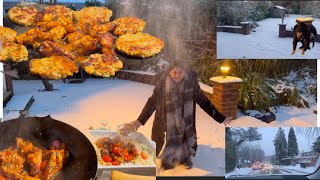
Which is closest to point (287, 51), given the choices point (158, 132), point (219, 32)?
point (219, 32)

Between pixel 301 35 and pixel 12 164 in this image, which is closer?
pixel 12 164

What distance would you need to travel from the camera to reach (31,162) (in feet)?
12.1

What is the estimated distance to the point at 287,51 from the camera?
13.2ft

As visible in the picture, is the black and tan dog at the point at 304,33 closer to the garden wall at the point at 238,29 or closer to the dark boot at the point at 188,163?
the garden wall at the point at 238,29

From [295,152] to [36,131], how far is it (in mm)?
2158

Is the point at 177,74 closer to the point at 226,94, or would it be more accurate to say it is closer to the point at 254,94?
the point at 226,94

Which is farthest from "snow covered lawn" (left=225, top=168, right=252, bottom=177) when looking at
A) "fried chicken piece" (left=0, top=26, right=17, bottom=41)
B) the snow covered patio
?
"fried chicken piece" (left=0, top=26, right=17, bottom=41)

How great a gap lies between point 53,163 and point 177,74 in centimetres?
119

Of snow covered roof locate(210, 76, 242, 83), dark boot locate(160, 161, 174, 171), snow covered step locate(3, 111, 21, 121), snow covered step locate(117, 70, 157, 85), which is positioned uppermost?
snow covered step locate(117, 70, 157, 85)

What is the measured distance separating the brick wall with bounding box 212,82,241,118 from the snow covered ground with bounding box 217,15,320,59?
0.24 meters

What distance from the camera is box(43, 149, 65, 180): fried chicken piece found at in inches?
145

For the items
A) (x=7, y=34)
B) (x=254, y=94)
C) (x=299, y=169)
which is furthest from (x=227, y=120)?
(x=7, y=34)

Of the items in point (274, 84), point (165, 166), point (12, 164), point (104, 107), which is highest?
point (274, 84)

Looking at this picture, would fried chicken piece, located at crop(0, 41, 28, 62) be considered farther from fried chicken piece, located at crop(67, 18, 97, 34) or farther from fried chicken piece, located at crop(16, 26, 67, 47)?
fried chicken piece, located at crop(67, 18, 97, 34)
